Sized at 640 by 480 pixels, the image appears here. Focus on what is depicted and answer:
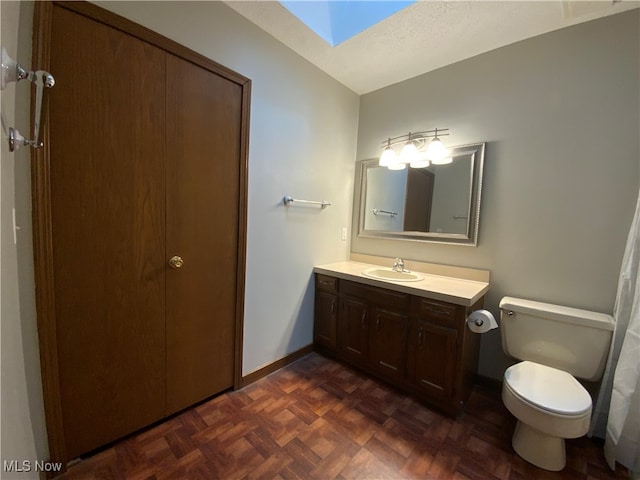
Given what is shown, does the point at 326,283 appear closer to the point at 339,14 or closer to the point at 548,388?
the point at 548,388

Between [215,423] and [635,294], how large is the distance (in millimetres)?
2326

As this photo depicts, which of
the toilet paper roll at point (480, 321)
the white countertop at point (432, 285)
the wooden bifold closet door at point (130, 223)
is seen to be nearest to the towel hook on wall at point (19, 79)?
the wooden bifold closet door at point (130, 223)

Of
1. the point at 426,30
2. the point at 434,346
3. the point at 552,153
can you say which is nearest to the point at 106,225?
the point at 434,346

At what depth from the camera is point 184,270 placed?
154 centimetres

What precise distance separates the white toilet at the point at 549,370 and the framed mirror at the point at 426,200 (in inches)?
24.8

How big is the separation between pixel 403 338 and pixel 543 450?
0.84 m

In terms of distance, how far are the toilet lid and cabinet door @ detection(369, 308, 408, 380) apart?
0.61 m

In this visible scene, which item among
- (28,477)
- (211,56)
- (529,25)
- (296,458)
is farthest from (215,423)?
(529,25)

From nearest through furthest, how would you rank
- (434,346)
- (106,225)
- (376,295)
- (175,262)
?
(106,225) → (175,262) → (434,346) → (376,295)

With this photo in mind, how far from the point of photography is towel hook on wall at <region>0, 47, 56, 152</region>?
29.0 inches

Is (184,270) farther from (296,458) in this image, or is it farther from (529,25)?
(529,25)

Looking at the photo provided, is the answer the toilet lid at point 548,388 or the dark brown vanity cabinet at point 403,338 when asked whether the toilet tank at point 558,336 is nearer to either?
the toilet lid at point 548,388

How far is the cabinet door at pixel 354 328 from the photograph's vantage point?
2.04 metres

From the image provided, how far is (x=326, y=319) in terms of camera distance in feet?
7.50
